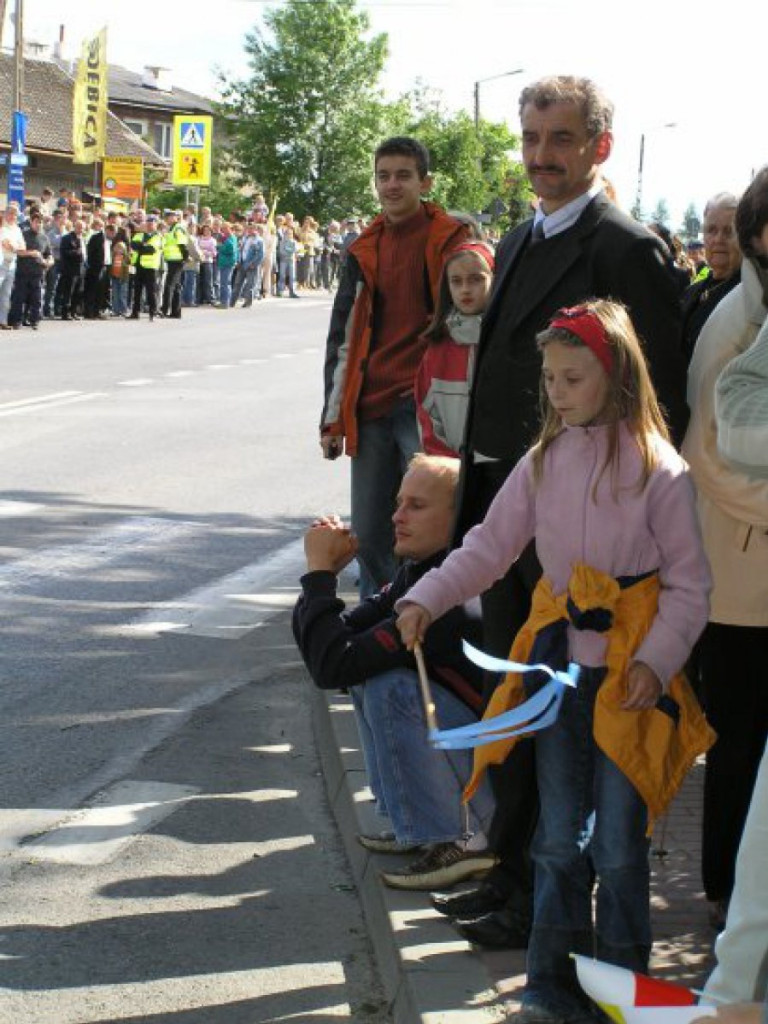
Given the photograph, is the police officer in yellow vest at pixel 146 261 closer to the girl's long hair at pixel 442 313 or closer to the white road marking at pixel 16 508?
the white road marking at pixel 16 508

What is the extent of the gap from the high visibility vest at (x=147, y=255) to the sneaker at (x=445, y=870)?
32.3 metres

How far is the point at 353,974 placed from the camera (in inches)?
200

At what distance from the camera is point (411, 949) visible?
483 cm

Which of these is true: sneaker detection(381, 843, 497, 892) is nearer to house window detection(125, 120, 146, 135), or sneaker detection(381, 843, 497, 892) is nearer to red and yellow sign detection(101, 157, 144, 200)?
red and yellow sign detection(101, 157, 144, 200)

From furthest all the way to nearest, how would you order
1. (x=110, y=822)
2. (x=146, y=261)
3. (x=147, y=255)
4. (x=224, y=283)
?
(x=224, y=283)
(x=146, y=261)
(x=147, y=255)
(x=110, y=822)

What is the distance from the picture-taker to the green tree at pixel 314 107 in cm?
10019

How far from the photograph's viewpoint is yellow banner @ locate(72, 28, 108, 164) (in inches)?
2195

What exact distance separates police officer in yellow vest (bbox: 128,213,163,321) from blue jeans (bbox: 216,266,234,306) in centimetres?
706

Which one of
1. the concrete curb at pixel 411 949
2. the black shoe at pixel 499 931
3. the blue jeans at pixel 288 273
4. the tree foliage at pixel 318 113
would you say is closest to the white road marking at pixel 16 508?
the concrete curb at pixel 411 949

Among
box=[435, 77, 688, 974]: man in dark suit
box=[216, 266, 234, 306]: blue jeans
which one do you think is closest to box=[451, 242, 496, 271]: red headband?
box=[435, 77, 688, 974]: man in dark suit

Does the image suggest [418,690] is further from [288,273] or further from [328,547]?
[288,273]

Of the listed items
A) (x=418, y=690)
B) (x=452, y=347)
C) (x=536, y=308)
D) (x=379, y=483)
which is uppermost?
(x=536, y=308)

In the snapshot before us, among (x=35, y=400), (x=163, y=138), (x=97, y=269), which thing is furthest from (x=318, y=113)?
(x=35, y=400)

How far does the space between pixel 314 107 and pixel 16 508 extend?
91.4m
